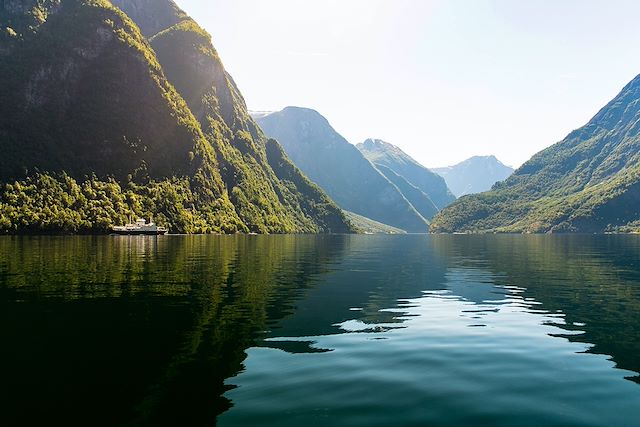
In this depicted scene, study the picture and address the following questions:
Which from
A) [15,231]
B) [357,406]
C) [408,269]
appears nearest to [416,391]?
[357,406]

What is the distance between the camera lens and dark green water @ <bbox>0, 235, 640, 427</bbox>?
593 inches

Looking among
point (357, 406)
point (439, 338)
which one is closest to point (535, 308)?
point (439, 338)

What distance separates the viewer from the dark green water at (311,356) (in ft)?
49.4

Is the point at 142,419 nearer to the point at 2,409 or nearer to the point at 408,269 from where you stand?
the point at 2,409

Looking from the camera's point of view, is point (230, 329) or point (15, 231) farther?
point (15, 231)

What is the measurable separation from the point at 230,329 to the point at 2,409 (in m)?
13.3

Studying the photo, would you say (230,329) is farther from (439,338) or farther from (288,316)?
(439,338)

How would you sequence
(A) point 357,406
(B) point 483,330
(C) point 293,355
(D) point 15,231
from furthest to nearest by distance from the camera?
(D) point 15,231
(B) point 483,330
(C) point 293,355
(A) point 357,406

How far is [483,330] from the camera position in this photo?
28.7m

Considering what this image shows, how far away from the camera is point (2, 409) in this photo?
14711mm

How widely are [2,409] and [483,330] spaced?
23.9 m

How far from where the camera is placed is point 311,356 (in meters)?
21.8

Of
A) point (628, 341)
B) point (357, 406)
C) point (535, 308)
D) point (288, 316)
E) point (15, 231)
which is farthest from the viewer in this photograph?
point (15, 231)

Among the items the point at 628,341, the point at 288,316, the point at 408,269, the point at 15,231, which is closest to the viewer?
the point at 628,341
